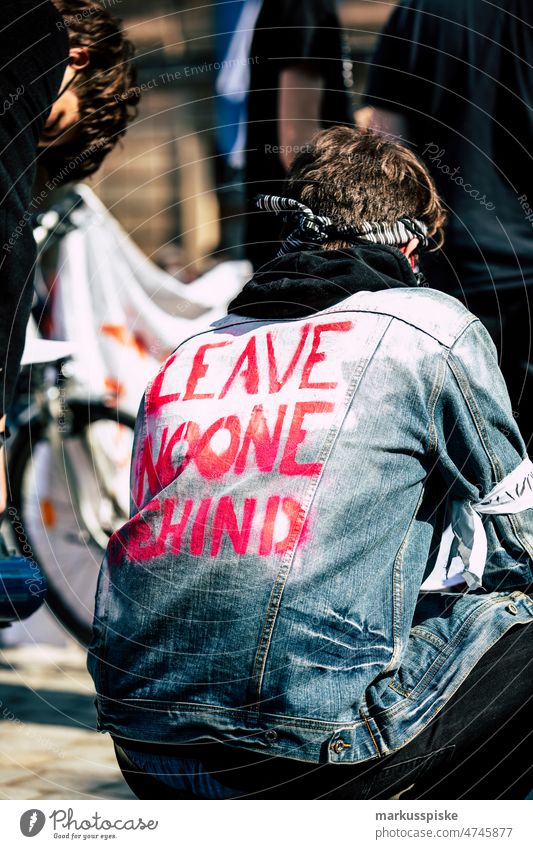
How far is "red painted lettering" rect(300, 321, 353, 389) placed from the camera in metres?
1.81

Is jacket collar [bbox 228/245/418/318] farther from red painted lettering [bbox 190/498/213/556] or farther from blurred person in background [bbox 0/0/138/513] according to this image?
blurred person in background [bbox 0/0/138/513]

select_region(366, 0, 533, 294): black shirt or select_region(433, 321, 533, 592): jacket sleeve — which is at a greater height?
select_region(366, 0, 533, 294): black shirt

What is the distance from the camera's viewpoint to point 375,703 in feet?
5.91

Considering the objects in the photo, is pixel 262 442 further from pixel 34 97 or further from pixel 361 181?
pixel 34 97

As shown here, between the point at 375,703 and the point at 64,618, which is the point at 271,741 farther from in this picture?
the point at 64,618

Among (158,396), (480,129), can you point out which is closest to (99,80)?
(480,129)

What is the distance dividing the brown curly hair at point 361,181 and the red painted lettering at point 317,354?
236 mm

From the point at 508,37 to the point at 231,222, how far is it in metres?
7.18

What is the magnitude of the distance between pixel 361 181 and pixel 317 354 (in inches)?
15.8

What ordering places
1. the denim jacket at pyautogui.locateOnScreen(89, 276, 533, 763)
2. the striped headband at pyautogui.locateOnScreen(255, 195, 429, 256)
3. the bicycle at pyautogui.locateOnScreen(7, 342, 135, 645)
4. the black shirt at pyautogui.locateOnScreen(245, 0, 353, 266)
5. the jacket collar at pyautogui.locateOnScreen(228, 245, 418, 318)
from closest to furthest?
the denim jacket at pyautogui.locateOnScreen(89, 276, 533, 763) → the jacket collar at pyautogui.locateOnScreen(228, 245, 418, 318) → the striped headband at pyautogui.locateOnScreen(255, 195, 429, 256) → the black shirt at pyautogui.locateOnScreen(245, 0, 353, 266) → the bicycle at pyautogui.locateOnScreen(7, 342, 135, 645)

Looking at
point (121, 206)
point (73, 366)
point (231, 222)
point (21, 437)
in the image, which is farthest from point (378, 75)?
point (121, 206)

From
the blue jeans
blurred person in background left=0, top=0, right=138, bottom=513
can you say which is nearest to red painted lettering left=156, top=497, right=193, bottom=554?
the blue jeans

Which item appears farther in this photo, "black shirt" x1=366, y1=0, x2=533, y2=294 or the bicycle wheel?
the bicycle wheel

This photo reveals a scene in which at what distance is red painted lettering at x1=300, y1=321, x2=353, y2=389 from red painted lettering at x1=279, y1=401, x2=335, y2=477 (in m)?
0.03
